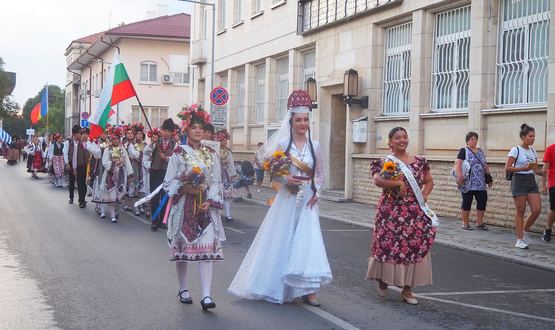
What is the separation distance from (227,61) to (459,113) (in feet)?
59.3

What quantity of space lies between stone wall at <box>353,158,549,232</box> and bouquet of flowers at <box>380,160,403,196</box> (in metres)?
7.19

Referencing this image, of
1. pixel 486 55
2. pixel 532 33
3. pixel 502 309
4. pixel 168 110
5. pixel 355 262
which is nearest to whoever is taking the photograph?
pixel 502 309

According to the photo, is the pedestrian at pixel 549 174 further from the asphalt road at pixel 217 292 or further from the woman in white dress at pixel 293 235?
the woman in white dress at pixel 293 235

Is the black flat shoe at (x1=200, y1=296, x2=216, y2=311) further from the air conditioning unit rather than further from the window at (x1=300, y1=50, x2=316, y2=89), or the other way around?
the air conditioning unit

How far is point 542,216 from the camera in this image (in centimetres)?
1409

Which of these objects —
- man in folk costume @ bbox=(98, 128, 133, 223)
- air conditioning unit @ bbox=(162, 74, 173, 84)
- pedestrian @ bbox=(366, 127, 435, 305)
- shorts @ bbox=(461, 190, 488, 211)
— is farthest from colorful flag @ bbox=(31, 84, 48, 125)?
pedestrian @ bbox=(366, 127, 435, 305)

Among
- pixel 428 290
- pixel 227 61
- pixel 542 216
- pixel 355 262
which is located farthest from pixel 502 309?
pixel 227 61

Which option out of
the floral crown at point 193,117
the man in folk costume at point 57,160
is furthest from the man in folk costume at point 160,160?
the man in folk costume at point 57,160

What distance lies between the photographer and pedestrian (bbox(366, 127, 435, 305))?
25.1 feet

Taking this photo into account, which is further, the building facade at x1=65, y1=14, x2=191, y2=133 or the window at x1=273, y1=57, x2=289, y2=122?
the building facade at x1=65, y1=14, x2=191, y2=133

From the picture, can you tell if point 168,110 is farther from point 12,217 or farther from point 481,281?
point 481,281

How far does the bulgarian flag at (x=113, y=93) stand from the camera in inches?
765

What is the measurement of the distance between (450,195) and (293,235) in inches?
395

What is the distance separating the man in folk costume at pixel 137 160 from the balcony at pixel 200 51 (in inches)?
714
